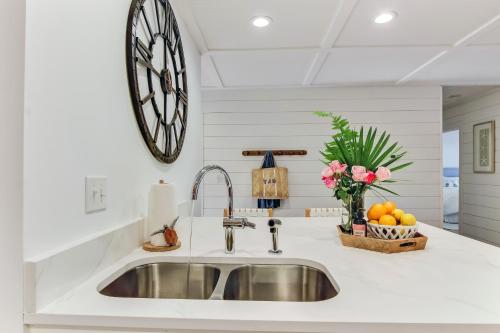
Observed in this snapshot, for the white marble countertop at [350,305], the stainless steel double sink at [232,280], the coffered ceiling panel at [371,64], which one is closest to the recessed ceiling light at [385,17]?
the coffered ceiling panel at [371,64]

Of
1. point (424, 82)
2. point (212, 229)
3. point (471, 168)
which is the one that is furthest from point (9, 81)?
point (471, 168)

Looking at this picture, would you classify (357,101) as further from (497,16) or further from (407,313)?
(407,313)

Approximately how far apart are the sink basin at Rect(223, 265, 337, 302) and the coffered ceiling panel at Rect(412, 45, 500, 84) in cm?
270

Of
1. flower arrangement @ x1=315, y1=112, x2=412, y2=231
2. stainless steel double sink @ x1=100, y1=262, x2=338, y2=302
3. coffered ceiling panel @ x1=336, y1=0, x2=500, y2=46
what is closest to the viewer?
stainless steel double sink @ x1=100, y1=262, x2=338, y2=302

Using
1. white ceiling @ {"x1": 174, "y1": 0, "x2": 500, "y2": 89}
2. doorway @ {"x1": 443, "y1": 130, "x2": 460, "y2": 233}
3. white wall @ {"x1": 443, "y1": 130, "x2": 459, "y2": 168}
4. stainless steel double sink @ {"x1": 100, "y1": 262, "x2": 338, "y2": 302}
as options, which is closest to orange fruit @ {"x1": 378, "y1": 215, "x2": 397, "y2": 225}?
stainless steel double sink @ {"x1": 100, "y1": 262, "x2": 338, "y2": 302}

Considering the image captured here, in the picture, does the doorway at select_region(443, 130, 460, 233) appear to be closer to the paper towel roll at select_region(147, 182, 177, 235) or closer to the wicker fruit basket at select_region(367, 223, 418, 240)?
the wicker fruit basket at select_region(367, 223, 418, 240)

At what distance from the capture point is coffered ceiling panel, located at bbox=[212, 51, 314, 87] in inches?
110

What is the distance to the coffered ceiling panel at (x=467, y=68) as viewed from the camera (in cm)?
272

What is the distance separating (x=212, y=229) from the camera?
1.65m

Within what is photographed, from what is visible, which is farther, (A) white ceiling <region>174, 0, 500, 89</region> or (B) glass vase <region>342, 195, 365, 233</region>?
(A) white ceiling <region>174, 0, 500, 89</region>

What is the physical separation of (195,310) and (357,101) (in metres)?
3.72

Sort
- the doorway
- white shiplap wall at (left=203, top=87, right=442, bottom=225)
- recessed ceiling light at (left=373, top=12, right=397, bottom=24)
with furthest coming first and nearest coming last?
1. the doorway
2. white shiplap wall at (left=203, top=87, right=442, bottom=225)
3. recessed ceiling light at (left=373, top=12, right=397, bottom=24)

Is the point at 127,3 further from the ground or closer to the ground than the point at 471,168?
further from the ground

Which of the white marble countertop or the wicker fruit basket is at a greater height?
the wicker fruit basket
